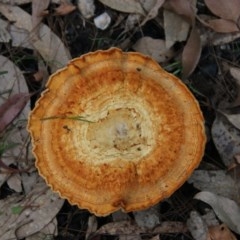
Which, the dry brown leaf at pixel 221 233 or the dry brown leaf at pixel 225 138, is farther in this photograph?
the dry brown leaf at pixel 225 138

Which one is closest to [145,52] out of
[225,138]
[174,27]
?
[174,27]

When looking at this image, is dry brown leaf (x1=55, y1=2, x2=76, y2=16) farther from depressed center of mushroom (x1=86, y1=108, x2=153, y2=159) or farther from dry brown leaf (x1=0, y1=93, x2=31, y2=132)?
depressed center of mushroom (x1=86, y1=108, x2=153, y2=159)

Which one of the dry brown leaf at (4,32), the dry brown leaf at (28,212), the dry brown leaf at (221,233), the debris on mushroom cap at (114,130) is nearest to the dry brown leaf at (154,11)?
the debris on mushroom cap at (114,130)

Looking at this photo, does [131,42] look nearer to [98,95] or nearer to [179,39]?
[179,39]

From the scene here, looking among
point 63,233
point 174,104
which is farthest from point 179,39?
point 63,233

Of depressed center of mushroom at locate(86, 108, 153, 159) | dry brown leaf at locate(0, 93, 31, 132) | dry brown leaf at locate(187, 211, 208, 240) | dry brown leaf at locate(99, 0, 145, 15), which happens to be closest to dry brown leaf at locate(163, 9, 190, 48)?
dry brown leaf at locate(99, 0, 145, 15)

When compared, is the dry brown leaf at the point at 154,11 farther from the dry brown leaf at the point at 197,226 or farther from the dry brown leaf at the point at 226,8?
the dry brown leaf at the point at 197,226

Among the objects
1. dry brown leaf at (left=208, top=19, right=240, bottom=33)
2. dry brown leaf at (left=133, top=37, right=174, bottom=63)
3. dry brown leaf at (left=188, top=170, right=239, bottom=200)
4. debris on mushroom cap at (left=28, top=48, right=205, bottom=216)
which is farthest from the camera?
dry brown leaf at (left=133, top=37, right=174, bottom=63)

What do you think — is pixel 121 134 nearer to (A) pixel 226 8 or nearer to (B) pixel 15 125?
(B) pixel 15 125
